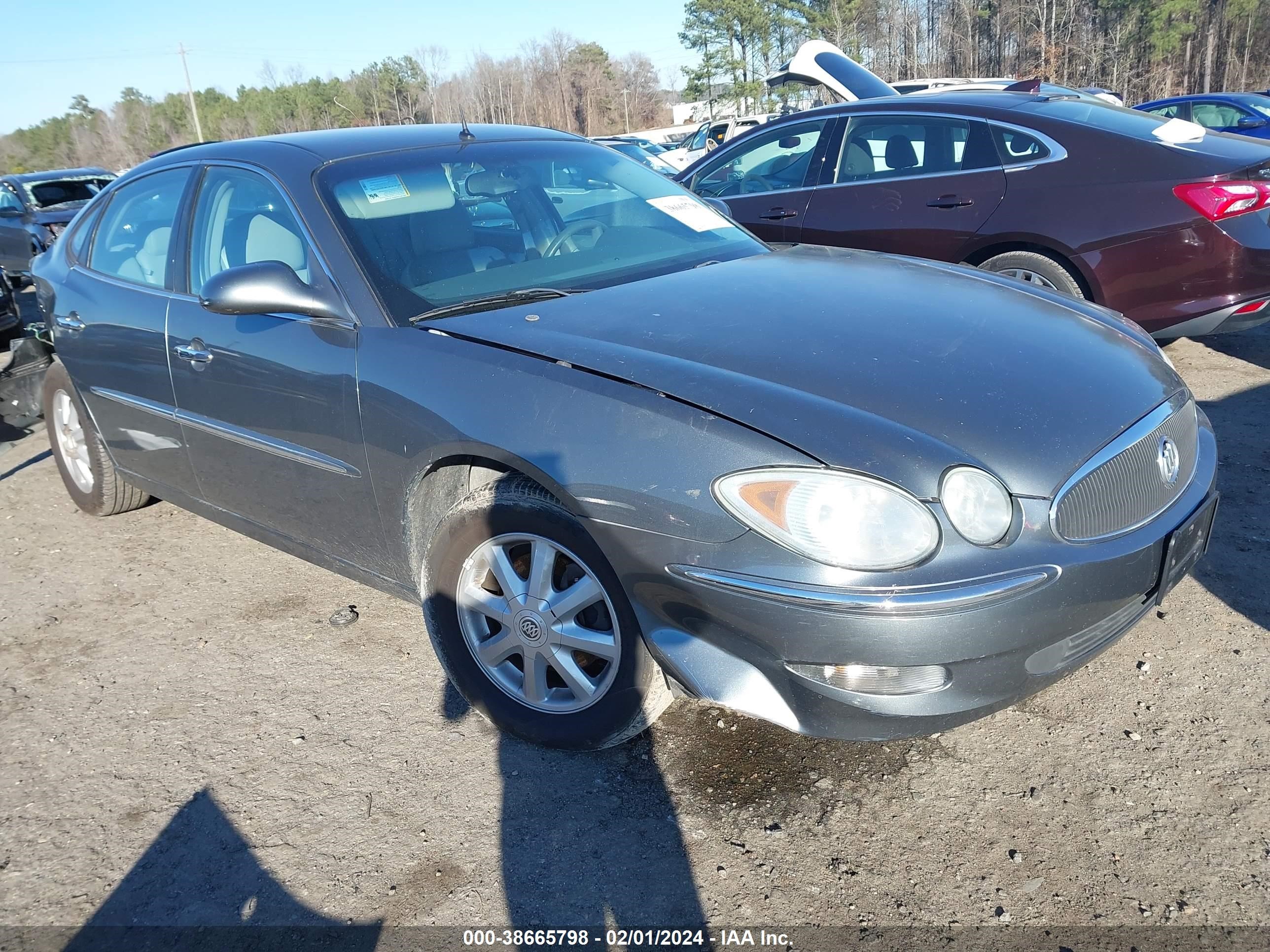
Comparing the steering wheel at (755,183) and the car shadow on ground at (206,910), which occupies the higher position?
the steering wheel at (755,183)

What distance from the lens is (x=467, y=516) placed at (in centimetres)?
248

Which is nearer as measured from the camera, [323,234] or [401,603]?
[323,234]

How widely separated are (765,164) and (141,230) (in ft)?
12.4

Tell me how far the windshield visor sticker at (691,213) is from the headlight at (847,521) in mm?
1755

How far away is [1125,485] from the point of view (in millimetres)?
2199

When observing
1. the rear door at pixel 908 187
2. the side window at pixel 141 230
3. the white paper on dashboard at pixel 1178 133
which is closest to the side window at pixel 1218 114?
the white paper on dashboard at pixel 1178 133

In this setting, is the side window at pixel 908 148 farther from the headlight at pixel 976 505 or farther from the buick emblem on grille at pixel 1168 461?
the headlight at pixel 976 505

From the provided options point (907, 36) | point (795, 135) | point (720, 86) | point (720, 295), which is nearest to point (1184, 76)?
point (907, 36)

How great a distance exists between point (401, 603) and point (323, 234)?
1398mm

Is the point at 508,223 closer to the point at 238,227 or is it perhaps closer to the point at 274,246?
the point at 274,246

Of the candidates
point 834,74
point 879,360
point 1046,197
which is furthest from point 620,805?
point 834,74

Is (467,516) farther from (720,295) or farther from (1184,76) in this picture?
(1184,76)

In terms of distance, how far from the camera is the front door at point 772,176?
5816mm

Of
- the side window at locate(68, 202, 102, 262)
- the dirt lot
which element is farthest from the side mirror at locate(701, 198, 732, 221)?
the side window at locate(68, 202, 102, 262)
